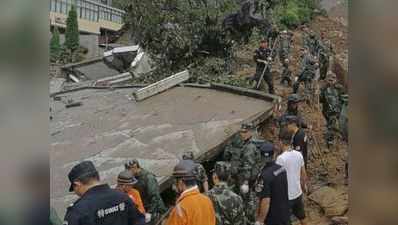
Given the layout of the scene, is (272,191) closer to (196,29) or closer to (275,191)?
(275,191)

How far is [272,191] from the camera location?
3561 mm

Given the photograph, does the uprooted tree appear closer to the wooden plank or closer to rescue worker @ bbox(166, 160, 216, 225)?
the wooden plank

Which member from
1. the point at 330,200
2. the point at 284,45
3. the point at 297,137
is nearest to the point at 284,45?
the point at 284,45

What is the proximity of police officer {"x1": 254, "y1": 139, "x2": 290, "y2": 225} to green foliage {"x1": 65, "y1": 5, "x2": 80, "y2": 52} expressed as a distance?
20.7ft

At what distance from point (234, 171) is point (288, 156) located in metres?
0.58

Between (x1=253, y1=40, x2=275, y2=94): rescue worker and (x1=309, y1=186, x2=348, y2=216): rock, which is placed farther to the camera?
(x1=253, y1=40, x2=275, y2=94): rescue worker

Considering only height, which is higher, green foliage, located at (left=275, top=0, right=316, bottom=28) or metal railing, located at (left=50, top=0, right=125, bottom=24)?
green foliage, located at (left=275, top=0, right=316, bottom=28)

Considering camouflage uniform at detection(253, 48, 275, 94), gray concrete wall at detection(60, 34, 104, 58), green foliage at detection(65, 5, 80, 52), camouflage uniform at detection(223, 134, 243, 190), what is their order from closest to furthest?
camouflage uniform at detection(223, 134, 243, 190), camouflage uniform at detection(253, 48, 275, 94), green foliage at detection(65, 5, 80, 52), gray concrete wall at detection(60, 34, 104, 58)

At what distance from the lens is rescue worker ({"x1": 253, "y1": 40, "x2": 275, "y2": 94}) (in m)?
6.98

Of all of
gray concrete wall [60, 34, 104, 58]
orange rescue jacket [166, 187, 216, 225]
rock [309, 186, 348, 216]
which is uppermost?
orange rescue jacket [166, 187, 216, 225]

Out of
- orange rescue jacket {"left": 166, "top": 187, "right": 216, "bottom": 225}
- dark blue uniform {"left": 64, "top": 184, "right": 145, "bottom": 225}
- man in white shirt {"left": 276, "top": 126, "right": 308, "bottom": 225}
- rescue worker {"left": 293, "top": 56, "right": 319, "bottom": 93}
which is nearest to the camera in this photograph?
dark blue uniform {"left": 64, "top": 184, "right": 145, "bottom": 225}

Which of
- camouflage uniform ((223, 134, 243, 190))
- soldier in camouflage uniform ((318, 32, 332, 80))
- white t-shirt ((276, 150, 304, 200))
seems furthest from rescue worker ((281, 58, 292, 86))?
white t-shirt ((276, 150, 304, 200))
